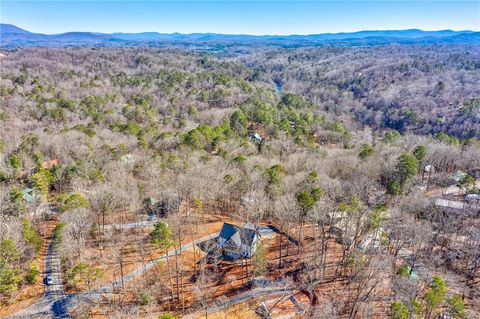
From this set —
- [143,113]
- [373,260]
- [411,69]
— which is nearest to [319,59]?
[411,69]

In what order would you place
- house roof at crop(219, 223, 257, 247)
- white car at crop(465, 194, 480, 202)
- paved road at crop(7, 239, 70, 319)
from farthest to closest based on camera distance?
white car at crop(465, 194, 480, 202) < house roof at crop(219, 223, 257, 247) < paved road at crop(7, 239, 70, 319)

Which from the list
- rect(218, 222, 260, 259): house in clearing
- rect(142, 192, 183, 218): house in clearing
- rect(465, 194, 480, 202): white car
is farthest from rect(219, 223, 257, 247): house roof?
rect(465, 194, 480, 202): white car

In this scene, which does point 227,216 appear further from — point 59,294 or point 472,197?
point 472,197

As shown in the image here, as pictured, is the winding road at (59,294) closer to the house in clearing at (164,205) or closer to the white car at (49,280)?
the white car at (49,280)

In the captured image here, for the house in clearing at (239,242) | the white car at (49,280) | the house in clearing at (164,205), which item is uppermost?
the house in clearing at (164,205)

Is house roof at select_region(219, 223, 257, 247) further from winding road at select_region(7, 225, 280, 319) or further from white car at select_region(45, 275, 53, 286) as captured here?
white car at select_region(45, 275, 53, 286)

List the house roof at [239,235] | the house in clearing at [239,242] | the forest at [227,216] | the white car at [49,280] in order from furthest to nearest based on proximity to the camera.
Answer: the house roof at [239,235], the house in clearing at [239,242], the white car at [49,280], the forest at [227,216]

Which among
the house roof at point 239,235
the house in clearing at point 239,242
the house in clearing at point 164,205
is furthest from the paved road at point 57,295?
the house in clearing at point 164,205

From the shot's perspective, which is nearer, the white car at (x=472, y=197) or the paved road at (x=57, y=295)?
the paved road at (x=57, y=295)
